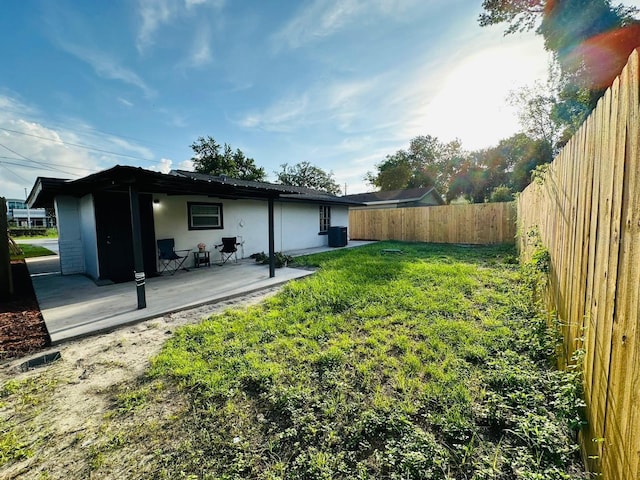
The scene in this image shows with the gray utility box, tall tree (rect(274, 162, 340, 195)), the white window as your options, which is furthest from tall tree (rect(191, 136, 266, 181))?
the gray utility box

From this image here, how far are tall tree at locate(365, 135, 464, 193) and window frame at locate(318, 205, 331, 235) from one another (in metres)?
20.8

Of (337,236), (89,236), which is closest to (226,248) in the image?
(89,236)

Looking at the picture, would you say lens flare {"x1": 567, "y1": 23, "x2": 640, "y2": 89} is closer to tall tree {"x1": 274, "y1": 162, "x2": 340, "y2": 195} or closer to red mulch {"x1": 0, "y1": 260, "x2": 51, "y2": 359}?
red mulch {"x1": 0, "y1": 260, "x2": 51, "y2": 359}

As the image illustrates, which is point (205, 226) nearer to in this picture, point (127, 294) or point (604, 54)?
point (127, 294)

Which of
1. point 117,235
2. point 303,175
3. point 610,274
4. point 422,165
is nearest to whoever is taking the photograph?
point 610,274

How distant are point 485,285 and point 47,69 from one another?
16.9 meters

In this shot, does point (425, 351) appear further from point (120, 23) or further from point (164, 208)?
point (120, 23)

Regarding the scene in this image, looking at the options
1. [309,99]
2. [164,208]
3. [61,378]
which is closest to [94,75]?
[164,208]

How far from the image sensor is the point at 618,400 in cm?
98

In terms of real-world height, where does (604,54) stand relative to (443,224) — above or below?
above

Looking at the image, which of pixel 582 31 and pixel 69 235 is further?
pixel 582 31

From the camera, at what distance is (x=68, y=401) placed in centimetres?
223

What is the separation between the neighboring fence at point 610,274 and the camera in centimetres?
89

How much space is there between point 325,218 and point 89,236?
871cm
